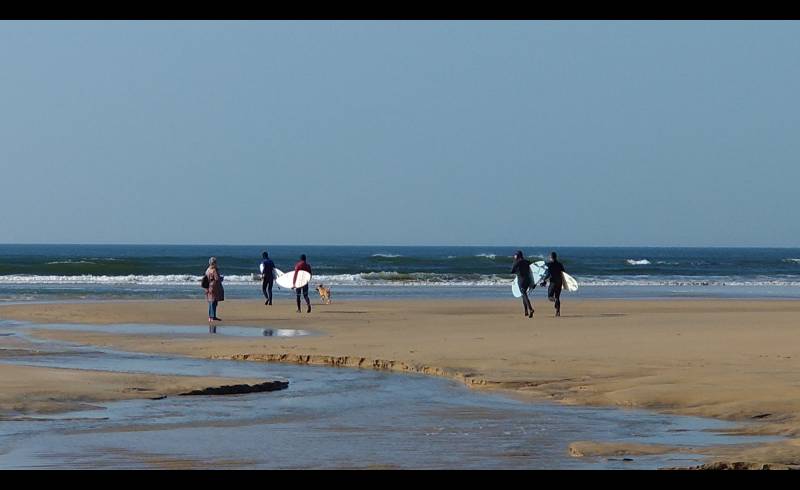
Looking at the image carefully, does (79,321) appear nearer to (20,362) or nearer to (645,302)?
(20,362)

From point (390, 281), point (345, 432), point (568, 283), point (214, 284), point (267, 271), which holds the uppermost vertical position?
point (267, 271)

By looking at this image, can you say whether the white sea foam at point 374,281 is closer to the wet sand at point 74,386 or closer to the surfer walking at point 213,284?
the surfer walking at point 213,284

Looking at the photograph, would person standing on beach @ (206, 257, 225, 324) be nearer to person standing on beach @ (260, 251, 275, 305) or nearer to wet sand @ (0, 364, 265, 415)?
person standing on beach @ (260, 251, 275, 305)

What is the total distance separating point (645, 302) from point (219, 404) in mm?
23793

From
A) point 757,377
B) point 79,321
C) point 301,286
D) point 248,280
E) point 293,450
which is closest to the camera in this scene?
point 293,450

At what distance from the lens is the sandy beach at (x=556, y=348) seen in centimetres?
1212

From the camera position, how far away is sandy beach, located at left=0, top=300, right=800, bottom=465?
12.1 meters

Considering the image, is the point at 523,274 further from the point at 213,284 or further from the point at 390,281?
the point at 390,281

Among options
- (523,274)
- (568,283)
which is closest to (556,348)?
(523,274)

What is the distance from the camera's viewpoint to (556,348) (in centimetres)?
1783

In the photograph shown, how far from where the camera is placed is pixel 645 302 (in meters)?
34.4

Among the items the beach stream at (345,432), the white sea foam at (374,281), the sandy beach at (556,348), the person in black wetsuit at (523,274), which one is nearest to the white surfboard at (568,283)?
the sandy beach at (556,348)

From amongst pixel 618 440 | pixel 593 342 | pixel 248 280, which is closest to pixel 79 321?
pixel 593 342

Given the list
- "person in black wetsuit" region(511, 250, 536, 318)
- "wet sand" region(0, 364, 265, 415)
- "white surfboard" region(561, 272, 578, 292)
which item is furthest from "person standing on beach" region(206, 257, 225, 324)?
"wet sand" region(0, 364, 265, 415)
